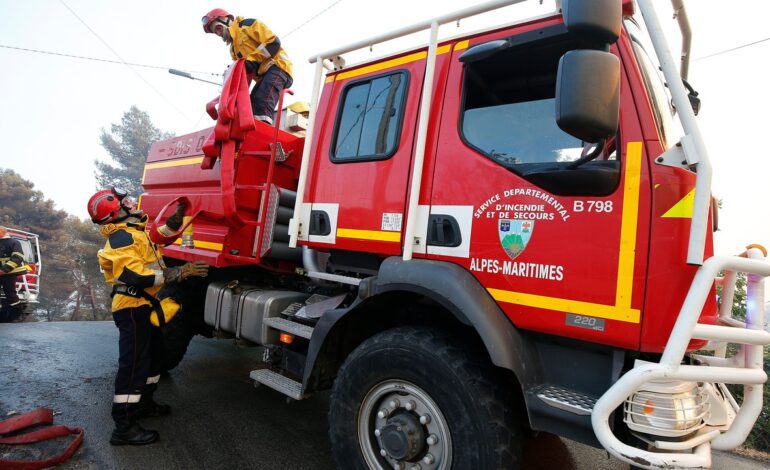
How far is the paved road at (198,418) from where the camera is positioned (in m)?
2.88

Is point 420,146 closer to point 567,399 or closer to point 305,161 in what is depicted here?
point 305,161

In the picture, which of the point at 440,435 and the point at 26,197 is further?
the point at 26,197

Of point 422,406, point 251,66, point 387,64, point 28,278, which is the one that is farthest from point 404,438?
point 28,278

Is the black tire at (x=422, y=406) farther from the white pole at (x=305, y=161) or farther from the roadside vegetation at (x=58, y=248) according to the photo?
the roadside vegetation at (x=58, y=248)

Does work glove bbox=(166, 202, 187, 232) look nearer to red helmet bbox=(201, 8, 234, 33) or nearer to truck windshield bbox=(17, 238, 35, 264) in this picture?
red helmet bbox=(201, 8, 234, 33)

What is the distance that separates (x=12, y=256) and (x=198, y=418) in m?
7.89

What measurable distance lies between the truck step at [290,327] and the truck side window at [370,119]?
1173mm

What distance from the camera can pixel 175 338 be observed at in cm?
402

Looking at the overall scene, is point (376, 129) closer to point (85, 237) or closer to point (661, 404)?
point (661, 404)

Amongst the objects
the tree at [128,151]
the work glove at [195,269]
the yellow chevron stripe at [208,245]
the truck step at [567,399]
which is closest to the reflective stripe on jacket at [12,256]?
the yellow chevron stripe at [208,245]

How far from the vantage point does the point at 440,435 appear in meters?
1.98

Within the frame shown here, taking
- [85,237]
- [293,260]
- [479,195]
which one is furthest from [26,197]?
[479,195]

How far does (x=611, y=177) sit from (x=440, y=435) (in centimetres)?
139

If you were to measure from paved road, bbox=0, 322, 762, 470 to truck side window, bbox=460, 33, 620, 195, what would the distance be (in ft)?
6.77
